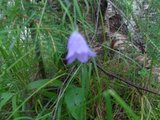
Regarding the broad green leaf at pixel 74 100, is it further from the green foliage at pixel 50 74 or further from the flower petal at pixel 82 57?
the flower petal at pixel 82 57

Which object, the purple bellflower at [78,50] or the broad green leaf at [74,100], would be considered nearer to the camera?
the purple bellflower at [78,50]

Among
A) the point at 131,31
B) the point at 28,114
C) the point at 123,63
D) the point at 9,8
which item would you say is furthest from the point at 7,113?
the point at 131,31

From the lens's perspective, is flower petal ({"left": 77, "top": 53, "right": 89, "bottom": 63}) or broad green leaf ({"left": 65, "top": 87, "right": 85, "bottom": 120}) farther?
broad green leaf ({"left": 65, "top": 87, "right": 85, "bottom": 120})

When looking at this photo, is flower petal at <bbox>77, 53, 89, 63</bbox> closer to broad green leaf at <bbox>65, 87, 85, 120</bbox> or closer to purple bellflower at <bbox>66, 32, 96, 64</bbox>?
purple bellflower at <bbox>66, 32, 96, 64</bbox>

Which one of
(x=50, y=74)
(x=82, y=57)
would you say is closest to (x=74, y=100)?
(x=50, y=74)

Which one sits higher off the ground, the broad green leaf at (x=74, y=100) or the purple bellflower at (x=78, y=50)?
the purple bellflower at (x=78, y=50)

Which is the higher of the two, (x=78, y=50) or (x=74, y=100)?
(x=78, y=50)

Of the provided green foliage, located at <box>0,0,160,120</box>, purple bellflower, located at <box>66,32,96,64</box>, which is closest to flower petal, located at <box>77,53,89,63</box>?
purple bellflower, located at <box>66,32,96,64</box>

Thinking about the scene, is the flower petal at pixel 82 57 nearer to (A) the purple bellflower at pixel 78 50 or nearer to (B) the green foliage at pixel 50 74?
(A) the purple bellflower at pixel 78 50

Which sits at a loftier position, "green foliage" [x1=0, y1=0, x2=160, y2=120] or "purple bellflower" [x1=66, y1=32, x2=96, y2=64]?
"purple bellflower" [x1=66, y1=32, x2=96, y2=64]

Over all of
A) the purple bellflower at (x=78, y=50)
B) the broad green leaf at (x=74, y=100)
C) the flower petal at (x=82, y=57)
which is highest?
the purple bellflower at (x=78, y=50)

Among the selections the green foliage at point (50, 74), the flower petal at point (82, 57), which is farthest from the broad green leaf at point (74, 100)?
the flower petal at point (82, 57)

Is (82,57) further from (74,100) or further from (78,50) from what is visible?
(74,100)
